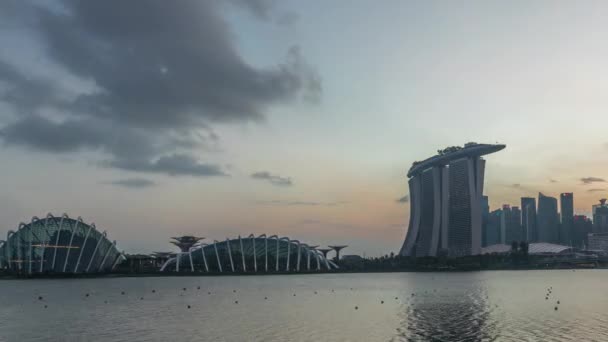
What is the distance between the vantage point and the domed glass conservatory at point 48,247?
621 feet

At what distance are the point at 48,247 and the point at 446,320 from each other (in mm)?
167318

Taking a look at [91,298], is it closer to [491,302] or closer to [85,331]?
[85,331]

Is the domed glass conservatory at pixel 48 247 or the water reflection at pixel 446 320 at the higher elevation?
the domed glass conservatory at pixel 48 247

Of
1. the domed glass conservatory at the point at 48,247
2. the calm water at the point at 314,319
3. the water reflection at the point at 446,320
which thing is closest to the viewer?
the water reflection at the point at 446,320

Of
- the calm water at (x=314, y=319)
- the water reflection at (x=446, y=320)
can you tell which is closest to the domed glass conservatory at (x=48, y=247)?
the calm water at (x=314, y=319)

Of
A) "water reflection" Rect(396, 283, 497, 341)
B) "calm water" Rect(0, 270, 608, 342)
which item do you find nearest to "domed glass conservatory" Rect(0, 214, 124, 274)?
"calm water" Rect(0, 270, 608, 342)

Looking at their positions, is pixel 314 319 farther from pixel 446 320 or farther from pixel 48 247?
pixel 48 247

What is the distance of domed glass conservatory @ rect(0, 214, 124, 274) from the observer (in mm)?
189375

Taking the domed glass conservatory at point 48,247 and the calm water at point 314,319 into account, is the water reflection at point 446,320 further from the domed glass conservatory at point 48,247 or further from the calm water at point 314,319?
the domed glass conservatory at point 48,247

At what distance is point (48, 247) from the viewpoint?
190000 millimetres

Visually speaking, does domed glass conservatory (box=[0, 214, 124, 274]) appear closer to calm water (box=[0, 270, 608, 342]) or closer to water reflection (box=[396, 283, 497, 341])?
calm water (box=[0, 270, 608, 342])

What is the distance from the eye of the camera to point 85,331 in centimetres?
5316

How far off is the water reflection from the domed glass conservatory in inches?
5712

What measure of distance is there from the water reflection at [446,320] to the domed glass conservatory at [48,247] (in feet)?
476
